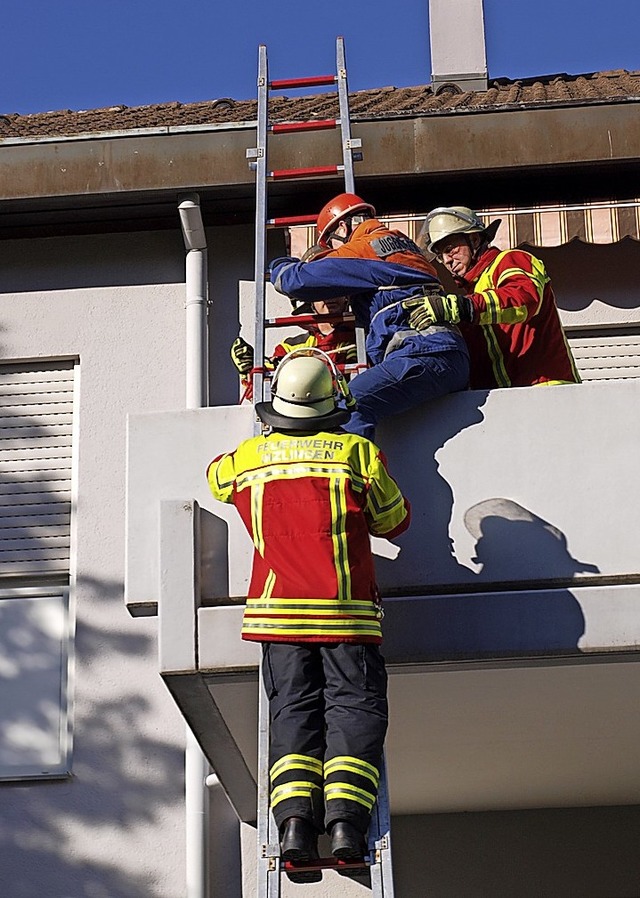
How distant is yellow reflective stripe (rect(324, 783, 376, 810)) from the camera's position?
427 cm

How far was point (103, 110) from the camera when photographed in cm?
1032

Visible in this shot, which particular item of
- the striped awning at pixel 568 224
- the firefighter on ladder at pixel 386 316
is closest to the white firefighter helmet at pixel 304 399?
the firefighter on ladder at pixel 386 316

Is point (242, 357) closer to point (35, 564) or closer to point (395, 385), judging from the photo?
point (395, 385)

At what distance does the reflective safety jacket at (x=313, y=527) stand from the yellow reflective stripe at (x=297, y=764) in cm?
38

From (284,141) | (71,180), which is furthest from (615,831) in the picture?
(71,180)

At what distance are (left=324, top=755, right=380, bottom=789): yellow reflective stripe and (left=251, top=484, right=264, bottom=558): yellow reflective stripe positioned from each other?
77cm

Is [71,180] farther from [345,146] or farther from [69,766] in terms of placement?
[69,766]

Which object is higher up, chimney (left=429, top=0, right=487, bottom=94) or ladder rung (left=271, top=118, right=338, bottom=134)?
chimney (left=429, top=0, right=487, bottom=94)

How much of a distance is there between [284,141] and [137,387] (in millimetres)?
1597

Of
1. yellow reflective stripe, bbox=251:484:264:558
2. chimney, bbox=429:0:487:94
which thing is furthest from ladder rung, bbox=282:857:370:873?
chimney, bbox=429:0:487:94

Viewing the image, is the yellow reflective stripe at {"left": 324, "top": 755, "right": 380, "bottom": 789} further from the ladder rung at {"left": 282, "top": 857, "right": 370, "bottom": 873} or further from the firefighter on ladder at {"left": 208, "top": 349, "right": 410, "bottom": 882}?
the ladder rung at {"left": 282, "top": 857, "right": 370, "bottom": 873}

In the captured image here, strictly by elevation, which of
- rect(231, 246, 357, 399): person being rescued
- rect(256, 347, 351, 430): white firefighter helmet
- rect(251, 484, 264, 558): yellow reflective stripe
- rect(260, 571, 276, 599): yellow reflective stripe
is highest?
rect(231, 246, 357, 399): person being rescued

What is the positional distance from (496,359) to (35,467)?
10.2 feet

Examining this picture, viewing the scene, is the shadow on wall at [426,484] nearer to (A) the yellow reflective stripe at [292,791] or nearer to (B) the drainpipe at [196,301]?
(A) the yellow reflective stripe at [292,791]
